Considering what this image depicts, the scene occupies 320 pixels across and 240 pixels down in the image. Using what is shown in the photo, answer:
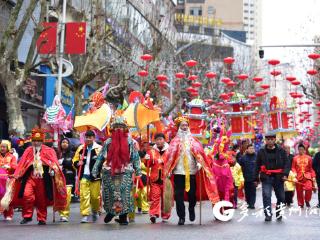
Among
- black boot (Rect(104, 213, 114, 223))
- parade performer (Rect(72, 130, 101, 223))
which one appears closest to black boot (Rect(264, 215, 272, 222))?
black boot (Rect(104, 213, 114, 223))

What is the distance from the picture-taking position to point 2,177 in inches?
632

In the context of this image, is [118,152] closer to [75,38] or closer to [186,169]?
[186,169]

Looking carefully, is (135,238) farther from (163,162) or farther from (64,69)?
(64,69)

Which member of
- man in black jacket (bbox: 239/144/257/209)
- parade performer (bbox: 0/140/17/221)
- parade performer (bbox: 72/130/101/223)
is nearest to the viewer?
parade performer (bbox: 72/130/101/223)

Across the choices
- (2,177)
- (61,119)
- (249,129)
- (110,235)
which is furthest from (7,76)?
(249,129)

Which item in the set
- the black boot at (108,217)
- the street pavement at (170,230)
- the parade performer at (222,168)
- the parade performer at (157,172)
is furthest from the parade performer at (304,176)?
the black boot at (108,217)

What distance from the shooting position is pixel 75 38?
28625mm

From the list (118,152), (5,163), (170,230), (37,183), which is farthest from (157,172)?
(5,163)

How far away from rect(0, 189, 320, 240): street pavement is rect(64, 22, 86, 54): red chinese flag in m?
14.3

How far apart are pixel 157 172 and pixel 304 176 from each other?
6.35m

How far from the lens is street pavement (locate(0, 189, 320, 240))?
36.9ft

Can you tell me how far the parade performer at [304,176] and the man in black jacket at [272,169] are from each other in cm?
523

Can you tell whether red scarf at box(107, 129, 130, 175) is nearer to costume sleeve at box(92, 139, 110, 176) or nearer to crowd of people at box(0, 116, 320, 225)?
crowd of people at box(0, 116, 320, 225)

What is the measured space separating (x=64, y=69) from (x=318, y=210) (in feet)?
54.4
